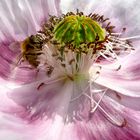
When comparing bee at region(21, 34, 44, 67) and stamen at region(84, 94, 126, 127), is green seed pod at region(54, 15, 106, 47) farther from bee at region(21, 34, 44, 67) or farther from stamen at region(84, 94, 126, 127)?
stamen at region(84, 94, 126, 127)

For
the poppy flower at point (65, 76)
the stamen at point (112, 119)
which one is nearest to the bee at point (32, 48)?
the poppy flower at point (65, 76)

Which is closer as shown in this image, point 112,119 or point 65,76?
point 112,119

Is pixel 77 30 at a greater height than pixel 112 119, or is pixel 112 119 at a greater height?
pixel 77 30

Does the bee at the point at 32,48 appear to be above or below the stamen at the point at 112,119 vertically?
above

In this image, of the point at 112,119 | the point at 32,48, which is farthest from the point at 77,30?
the point at 112,119

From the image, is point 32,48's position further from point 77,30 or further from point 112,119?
point 112,119

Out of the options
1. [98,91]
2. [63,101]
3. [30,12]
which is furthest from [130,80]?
[30,12]

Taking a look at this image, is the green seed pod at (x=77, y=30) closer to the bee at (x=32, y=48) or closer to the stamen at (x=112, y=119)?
the bee at (x=32, y=48)

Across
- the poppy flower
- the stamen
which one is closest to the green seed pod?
the poppy flower
